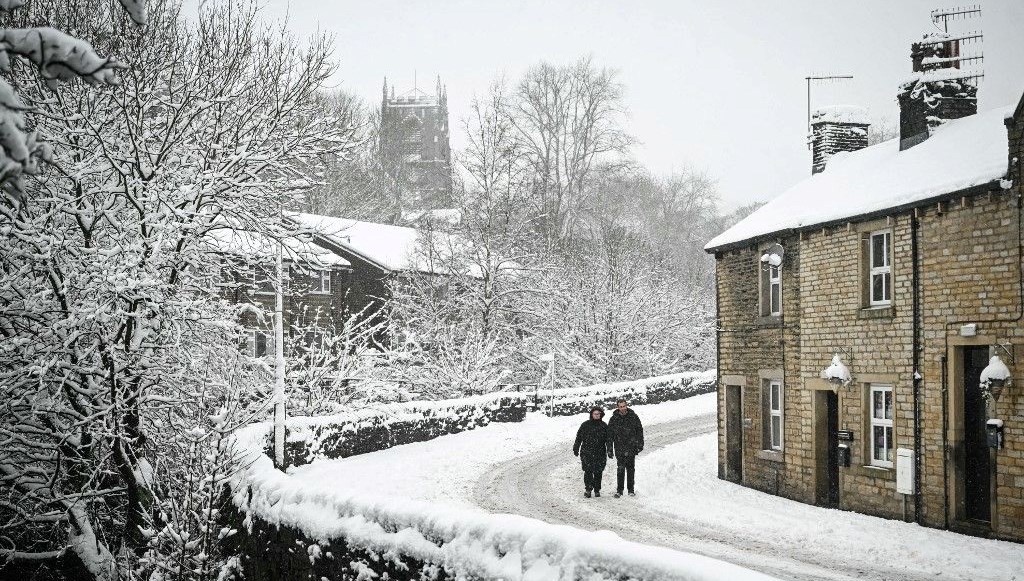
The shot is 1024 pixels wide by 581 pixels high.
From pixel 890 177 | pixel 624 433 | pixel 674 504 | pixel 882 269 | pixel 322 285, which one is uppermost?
pixel 890 177

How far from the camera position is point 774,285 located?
19578 mm

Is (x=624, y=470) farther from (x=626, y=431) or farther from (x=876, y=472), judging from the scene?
(x=876, y=472)

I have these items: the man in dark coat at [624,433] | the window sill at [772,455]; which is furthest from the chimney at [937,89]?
A: the man in dark coat at [624,433]

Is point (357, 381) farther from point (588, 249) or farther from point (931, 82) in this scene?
point (588, 249)

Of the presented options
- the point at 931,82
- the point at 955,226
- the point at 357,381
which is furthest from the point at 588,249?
the point at 955,226

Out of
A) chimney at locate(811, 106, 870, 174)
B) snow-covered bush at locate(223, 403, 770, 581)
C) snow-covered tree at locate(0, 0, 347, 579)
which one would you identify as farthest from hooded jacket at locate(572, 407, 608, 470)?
chimney at locate(811, 106, 870, 174)

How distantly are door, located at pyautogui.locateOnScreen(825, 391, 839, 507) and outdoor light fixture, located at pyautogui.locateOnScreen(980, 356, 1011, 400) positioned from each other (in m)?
4.26

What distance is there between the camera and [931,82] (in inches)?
726

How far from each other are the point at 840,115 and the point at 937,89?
424 cm

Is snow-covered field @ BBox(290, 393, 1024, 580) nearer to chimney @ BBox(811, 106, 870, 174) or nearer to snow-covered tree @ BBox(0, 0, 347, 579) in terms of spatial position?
snow-covered tree @ BBox(0, 0, 347, 579)

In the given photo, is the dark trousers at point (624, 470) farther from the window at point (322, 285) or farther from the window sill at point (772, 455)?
the window at point (322, 285)

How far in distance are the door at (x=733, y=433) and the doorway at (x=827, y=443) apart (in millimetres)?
3023

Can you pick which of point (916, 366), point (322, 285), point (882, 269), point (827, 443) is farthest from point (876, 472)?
point (322, 285)

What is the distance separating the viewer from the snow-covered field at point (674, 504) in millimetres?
12102
